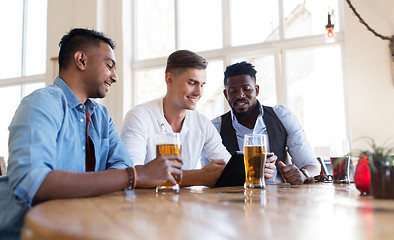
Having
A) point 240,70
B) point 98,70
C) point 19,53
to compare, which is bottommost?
point 98,70

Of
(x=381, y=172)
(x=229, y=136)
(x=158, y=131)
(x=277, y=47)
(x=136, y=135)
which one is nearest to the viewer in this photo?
(x=381, y=172)

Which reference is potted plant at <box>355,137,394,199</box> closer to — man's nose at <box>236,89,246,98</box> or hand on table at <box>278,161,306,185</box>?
hand on table at <box>278,161,306,185</box>

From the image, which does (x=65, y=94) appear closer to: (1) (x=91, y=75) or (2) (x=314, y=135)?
(1) (x=91, y=75)

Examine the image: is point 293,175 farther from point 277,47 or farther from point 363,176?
point 277,47

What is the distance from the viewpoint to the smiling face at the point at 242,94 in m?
3.00

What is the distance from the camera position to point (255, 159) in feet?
5.16

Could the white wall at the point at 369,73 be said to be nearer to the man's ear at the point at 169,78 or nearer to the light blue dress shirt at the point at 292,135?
the light blue dress shirt at the point at 292,135

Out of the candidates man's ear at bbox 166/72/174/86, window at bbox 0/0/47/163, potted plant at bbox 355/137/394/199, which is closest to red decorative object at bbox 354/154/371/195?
potted plant at bbox 355/137/394/199

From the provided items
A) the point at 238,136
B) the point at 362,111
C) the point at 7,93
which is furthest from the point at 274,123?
the point at 7,93

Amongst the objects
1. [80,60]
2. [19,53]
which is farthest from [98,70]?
[19,53]

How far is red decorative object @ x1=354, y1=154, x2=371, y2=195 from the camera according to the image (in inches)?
43.5

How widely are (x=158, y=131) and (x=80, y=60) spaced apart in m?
0.72

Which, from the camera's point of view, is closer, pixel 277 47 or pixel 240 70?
pixel 240 70

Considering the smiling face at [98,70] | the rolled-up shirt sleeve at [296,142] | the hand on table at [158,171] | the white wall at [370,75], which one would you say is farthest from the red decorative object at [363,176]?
the white wall at [370,75]
